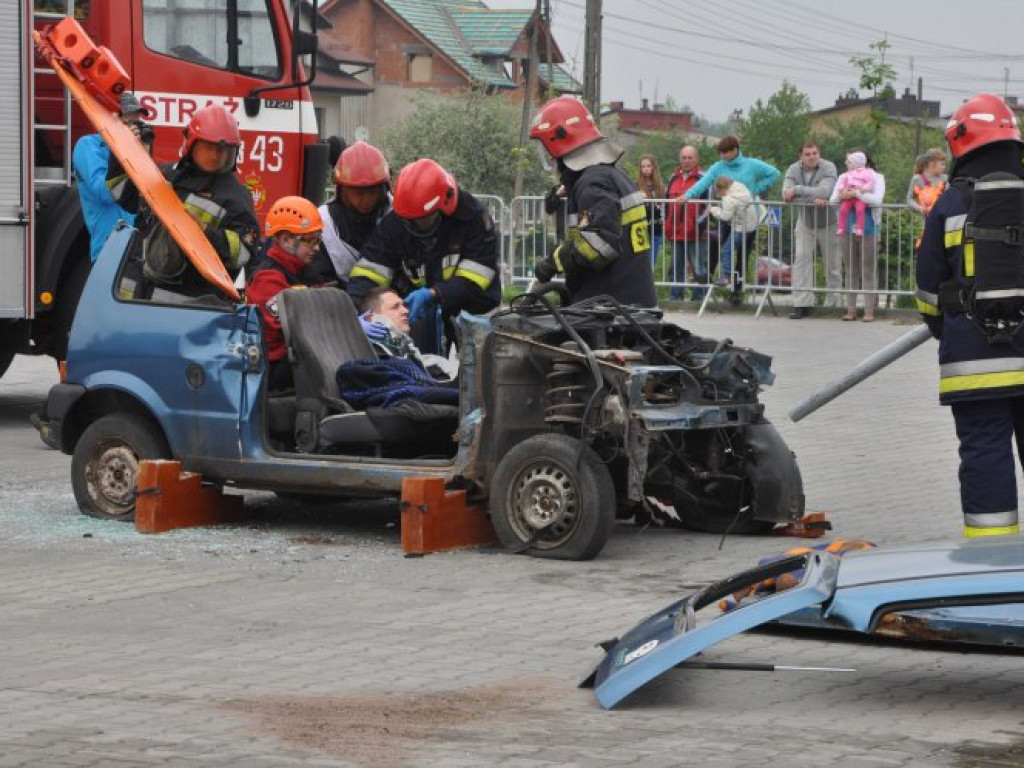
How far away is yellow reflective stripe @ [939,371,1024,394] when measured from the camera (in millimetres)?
7973

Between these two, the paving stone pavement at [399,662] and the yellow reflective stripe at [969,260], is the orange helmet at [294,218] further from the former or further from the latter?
the yellow reflective stripe at [969,260]

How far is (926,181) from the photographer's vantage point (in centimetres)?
2161

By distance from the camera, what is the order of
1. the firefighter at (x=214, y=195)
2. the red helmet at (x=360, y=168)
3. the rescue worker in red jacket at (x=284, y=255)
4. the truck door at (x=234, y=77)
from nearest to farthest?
1. the rescue worker in red jacket at (x=284, y=255)
2. the firefighter at (x=214, y=195)
3. the red helmet at (x=360, y=168)
4. the truck door at (x=234, y=77)

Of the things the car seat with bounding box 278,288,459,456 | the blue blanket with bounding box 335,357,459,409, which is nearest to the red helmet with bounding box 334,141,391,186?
the car seat with bounding box 278,288,459,456

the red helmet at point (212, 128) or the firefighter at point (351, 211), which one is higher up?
the red helmet at point (212, 128)

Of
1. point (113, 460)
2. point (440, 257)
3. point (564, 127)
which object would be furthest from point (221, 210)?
point (564, 127)

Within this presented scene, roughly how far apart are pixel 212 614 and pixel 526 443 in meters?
1.75

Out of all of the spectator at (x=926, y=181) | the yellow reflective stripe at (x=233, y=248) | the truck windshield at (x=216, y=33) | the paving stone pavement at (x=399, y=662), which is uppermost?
the truck windshield at (x=216, y=33)

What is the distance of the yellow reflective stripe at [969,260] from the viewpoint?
798 cm

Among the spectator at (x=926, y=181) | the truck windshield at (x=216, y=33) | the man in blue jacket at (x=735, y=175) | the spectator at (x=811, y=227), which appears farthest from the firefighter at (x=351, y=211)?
the man in blue jacket at (x=735, y=175)

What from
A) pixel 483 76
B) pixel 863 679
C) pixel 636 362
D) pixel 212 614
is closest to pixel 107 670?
pixel 212 614

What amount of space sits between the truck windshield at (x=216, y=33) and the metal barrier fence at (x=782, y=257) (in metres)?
8.42

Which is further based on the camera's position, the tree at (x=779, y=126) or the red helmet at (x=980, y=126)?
the tree at (x=779, y=126)

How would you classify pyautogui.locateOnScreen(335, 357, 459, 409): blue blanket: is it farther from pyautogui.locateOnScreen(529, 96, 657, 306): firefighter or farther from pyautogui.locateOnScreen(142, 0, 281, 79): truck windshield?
pyautogui.locateOnScreen(142, 0, 281, 79): truck windshield
